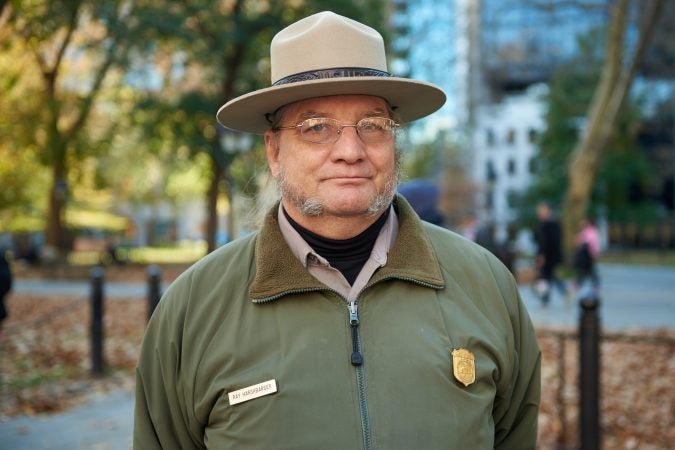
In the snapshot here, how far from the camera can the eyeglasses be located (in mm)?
2379

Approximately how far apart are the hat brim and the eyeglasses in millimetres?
86

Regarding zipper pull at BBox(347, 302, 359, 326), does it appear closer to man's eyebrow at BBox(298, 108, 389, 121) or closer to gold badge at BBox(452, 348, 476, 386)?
gold badge at BBox(452, 348, 476, 386)

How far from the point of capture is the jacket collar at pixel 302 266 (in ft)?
7.37

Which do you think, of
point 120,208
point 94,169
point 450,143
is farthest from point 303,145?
point 120,208

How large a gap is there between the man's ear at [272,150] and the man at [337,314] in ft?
0.07

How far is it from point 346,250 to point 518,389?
73 cm

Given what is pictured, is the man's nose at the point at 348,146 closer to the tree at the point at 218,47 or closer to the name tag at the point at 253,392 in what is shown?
the name tag at the point at 253,392

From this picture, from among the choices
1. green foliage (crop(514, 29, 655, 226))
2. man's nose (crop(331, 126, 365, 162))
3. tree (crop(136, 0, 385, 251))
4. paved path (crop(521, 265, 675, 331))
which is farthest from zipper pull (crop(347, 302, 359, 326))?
green foliage (crop(514, 29, 655, 226))

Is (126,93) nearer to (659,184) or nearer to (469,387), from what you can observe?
(469,387)

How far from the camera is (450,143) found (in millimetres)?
53906

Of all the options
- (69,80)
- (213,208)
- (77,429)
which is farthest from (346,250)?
(69,80)

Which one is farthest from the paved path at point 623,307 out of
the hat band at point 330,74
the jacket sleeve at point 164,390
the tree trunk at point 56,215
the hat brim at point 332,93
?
the tree trunk at point 56,215

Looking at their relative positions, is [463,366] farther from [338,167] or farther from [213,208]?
[213,208]

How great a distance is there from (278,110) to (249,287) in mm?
624
